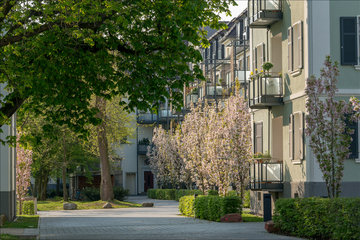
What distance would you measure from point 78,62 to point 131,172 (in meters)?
47.3

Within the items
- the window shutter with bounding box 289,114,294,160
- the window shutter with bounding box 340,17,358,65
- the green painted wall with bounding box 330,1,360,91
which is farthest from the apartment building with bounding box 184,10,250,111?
the window shutter with bounding box 340,17,358,65

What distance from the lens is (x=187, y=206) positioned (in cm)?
2456

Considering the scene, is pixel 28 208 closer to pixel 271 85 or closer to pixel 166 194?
pixel 271 85

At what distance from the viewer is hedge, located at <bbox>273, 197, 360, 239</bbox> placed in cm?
1201

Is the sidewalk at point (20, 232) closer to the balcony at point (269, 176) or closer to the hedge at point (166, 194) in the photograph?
the balcony at point (269, 176)

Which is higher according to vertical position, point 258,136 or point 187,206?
point 258,136

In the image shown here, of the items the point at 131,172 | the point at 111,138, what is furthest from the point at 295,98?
the point at 131,172

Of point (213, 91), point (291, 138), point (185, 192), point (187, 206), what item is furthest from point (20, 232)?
point (213, 91)

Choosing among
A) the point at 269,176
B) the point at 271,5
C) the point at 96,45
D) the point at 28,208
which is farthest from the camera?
the point at 28,208

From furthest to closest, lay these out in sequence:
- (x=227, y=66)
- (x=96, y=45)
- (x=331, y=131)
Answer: (x=227, y=66) → (x=331, y=131) → (x=96, y=45)

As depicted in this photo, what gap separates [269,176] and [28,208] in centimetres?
1385

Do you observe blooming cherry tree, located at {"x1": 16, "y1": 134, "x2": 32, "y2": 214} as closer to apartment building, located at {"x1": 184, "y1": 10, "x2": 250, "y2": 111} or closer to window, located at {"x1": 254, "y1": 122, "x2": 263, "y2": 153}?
window, located at {"x1": 254, "y1": 122, "x2": 263, "y2": 153}

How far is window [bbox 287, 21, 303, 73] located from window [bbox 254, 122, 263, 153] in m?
4.62

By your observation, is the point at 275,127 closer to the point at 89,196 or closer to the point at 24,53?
the point at 24,53
